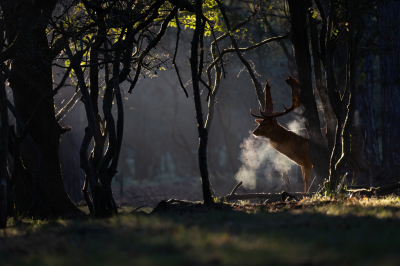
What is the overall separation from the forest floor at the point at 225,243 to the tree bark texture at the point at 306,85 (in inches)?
193

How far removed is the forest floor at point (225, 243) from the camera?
304 centimetres

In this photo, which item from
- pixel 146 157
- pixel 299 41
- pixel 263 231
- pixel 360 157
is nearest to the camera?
pixel 263 231

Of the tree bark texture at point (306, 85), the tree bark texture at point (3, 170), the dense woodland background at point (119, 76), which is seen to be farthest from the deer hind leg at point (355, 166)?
the tree bark texture at point (3, 170)

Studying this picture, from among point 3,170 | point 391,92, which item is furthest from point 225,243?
point 391,92

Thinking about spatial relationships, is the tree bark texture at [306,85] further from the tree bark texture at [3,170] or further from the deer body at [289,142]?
the tree bark texture at [3,170]

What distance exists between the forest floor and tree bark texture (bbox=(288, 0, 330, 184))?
4903 mm

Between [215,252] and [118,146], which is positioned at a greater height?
[118,146]

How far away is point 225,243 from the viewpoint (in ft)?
11.7

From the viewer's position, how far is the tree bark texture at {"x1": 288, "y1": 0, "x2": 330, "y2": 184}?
33.0 feet

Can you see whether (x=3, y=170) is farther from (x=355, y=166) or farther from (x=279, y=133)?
(x=355, y=166)

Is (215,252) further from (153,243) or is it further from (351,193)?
(351,193)

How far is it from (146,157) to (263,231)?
150 ft

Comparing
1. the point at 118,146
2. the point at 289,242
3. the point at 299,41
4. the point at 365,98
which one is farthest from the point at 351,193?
the point at 365,98

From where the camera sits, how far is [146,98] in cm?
4581
